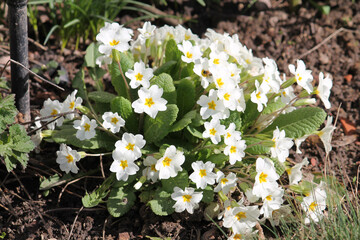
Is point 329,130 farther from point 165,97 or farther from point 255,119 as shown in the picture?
point 165,97

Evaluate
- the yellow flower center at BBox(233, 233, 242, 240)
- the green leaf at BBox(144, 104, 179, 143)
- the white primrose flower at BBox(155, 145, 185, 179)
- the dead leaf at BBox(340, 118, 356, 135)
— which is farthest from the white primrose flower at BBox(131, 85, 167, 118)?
the dead leaf at BBox(340, 118, 356, 135)

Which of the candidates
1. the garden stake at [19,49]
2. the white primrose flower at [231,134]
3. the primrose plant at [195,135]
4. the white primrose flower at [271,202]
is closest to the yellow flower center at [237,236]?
the primrose plant at [195,135]

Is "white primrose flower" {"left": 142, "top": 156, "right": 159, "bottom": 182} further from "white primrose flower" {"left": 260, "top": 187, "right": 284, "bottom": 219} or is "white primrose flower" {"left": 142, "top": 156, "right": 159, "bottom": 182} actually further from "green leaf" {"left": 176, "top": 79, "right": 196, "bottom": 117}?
"white primrose flower" {"left": 260, "top": 187, "right": 284, "bottom": 219}

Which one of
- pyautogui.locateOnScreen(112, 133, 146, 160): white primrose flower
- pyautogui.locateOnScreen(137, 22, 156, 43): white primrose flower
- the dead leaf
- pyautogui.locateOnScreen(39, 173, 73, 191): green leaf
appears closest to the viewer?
pyautogui.locateOnScreen(112, 133, 146, 160): white primrose flower

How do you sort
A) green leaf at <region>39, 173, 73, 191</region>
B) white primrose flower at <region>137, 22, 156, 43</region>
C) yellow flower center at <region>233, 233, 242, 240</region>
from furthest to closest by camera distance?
white primrose flower at <region>137, 22, 156, 43</region>
green leaf at <region>39, 173, 73, 191</region>
yellow flower center at <region>233, 233, 242, 240</region>

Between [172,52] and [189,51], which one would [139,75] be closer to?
[189,51]

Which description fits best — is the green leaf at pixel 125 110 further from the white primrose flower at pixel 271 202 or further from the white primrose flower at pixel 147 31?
the white primrose flower at pixel 271 202
